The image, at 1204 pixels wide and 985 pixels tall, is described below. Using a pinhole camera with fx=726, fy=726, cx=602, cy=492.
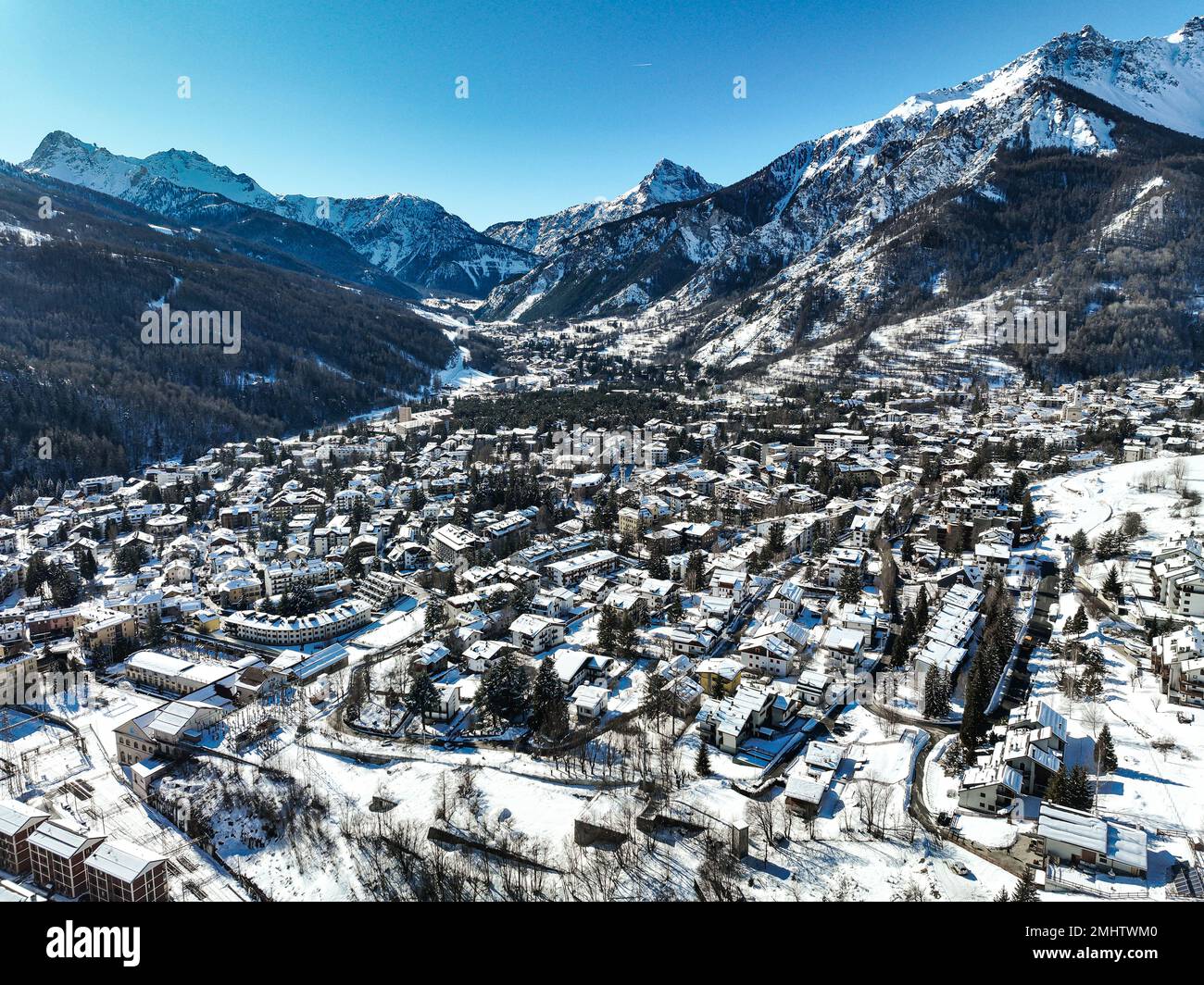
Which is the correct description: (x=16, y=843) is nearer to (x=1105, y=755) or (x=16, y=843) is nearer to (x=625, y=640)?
(x=625, y=640)

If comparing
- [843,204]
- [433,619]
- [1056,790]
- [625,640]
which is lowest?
[1056,790]

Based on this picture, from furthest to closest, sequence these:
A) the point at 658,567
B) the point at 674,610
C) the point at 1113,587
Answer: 1. the point at 658,567
2. the point at 674,610
3. the point at 1113,587

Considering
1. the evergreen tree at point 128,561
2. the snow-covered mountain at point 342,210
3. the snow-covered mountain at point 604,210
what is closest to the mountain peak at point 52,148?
the snow-covered mountain at point 342,210

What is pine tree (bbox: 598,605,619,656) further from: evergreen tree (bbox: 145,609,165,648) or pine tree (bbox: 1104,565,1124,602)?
pine tree (bbox: 1104,565,1124,602)

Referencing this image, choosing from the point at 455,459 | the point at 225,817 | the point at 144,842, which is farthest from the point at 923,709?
the point at 455,459

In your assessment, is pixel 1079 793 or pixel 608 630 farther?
pixel 608 630

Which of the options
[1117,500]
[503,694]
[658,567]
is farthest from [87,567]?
[1117,500]
